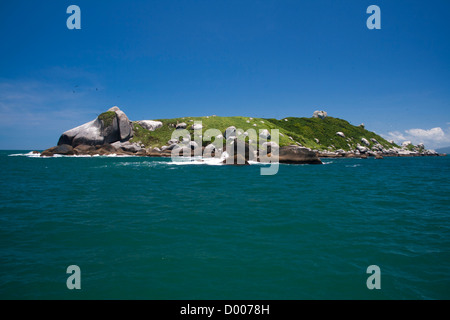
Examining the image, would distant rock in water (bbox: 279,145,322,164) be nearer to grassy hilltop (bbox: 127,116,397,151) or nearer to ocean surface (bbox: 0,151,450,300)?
ocean surface (bbox: 0,151,450,300)

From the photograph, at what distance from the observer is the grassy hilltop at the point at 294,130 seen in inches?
4631

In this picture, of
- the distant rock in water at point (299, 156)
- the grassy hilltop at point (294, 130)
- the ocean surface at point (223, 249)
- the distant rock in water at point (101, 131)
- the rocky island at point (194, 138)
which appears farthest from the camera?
the grassy hilltop at point (294, 130)

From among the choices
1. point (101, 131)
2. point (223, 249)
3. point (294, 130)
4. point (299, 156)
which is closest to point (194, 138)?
point (101, 131)

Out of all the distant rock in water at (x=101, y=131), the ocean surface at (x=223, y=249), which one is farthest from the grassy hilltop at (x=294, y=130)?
the ocean surface at (x=223, y=249)

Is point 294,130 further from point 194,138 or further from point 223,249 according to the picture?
point 223,249

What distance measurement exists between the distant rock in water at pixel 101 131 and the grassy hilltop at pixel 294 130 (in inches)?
299

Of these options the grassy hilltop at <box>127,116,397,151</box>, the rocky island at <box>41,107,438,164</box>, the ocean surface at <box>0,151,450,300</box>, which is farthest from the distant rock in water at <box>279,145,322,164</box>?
the grassy hilltop at <box>127,116,397,151</box>

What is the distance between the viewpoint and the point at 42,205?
1546 cm

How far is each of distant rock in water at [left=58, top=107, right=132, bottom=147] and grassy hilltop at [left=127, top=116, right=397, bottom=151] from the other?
24.9 feet

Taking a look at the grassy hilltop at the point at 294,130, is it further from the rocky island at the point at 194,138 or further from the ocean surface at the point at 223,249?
the ocean surface at the point at 223,249

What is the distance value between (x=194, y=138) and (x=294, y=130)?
2759 inches
